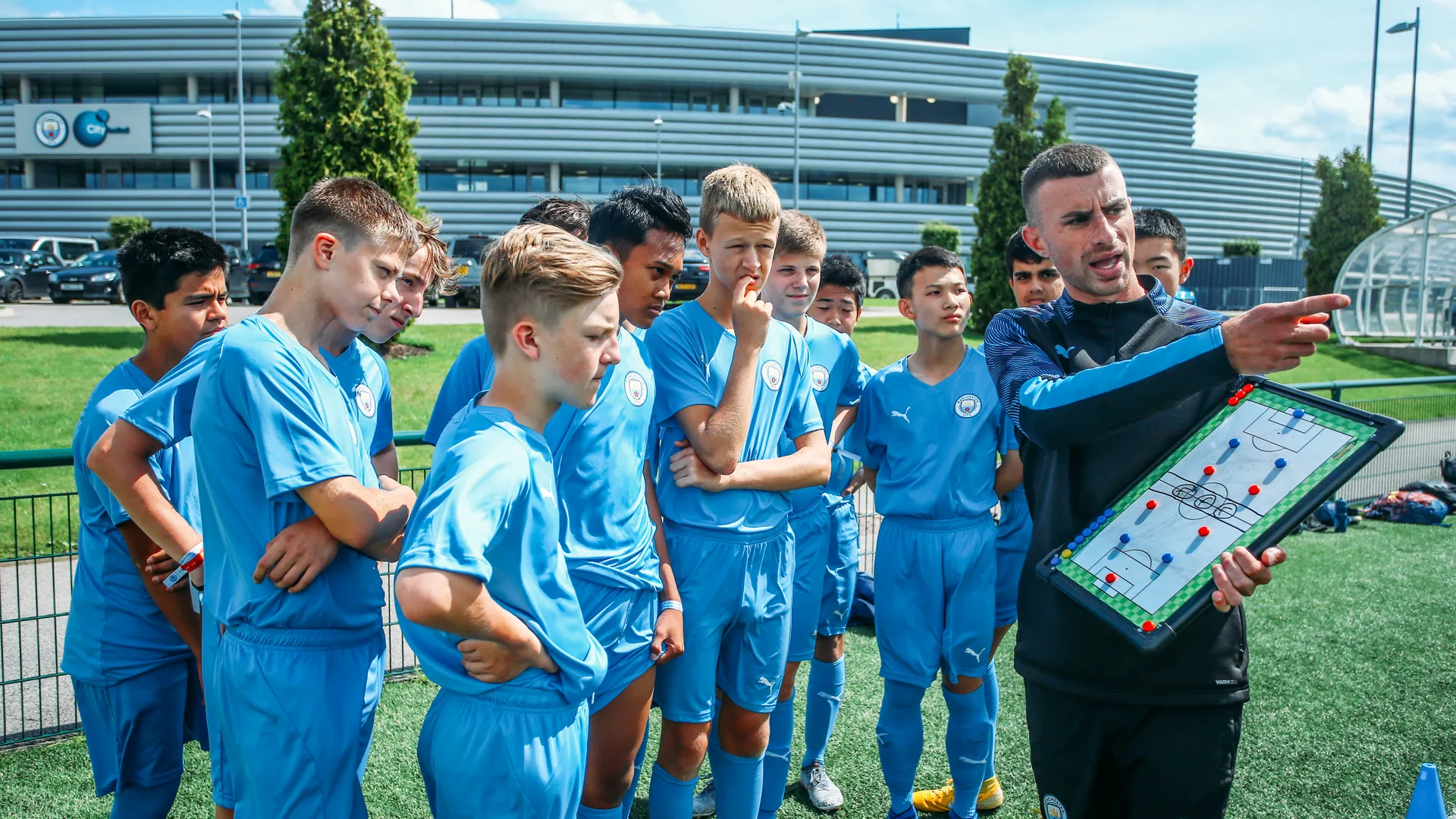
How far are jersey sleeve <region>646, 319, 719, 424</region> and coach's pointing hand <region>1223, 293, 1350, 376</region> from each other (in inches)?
61.0

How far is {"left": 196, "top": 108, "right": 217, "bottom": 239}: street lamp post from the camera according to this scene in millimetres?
37781

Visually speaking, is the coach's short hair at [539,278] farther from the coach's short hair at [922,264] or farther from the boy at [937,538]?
the coach's short hair at [922,264]

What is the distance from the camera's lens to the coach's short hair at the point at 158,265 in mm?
3150

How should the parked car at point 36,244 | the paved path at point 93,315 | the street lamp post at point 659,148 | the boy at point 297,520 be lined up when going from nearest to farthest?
the boy at point 297,520 → the paved path at point 93,315 → the parked car at point 36,244 → the street lamp post at point 659,148

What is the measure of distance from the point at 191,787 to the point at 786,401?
2.99 metres

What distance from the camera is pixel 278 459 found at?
2174 mm

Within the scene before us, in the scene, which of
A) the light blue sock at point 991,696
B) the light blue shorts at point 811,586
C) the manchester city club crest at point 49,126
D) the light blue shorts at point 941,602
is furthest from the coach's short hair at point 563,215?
the manchester city club crest at point 49,126

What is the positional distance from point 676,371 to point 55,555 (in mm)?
3400

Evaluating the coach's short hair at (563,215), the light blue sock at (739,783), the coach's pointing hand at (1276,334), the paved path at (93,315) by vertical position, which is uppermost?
the coach's short hair at (563,215)

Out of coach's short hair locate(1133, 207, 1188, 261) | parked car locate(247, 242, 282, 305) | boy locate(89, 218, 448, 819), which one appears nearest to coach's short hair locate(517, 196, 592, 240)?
boy locate(89, 218, 448, 819)

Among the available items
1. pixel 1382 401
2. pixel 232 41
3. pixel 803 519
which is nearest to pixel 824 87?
pixel 232 41

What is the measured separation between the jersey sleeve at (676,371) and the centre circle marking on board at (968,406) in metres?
1.27

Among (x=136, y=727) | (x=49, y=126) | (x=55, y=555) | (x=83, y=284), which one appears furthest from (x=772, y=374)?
(x=49, y=126)

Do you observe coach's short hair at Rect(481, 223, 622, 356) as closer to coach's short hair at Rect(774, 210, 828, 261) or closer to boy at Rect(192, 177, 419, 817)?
boy at Rect(192, 177, 419, 817)
